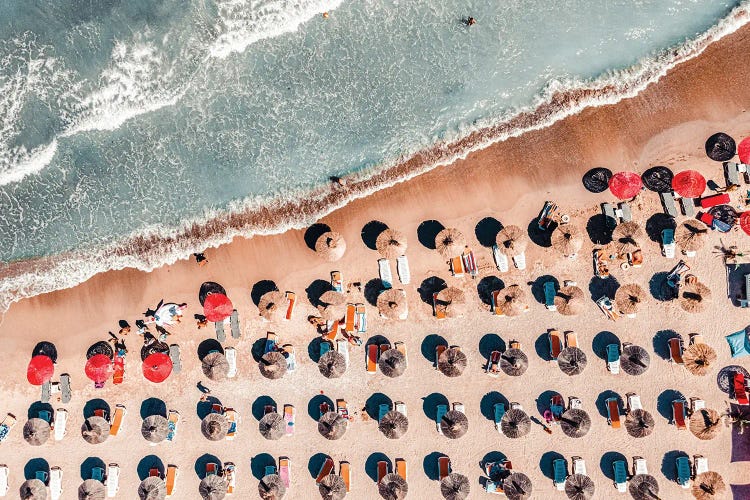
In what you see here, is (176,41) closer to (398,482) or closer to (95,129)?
(95,129)

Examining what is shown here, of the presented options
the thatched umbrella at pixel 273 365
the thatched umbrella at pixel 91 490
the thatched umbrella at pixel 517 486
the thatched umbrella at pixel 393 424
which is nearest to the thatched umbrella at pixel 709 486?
the thatched umbrella at pixel 517 486

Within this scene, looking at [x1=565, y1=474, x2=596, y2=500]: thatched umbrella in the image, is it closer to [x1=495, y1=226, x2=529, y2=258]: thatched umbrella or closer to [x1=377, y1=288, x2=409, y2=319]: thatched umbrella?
[x1=495, y1=226, x2=529, y2=258]: thatched umbrella

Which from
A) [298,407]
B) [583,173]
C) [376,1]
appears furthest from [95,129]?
[583,173]

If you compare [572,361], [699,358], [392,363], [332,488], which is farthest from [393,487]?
[699,358]

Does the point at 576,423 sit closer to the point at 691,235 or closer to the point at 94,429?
the point at 691,235

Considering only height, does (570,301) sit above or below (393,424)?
above

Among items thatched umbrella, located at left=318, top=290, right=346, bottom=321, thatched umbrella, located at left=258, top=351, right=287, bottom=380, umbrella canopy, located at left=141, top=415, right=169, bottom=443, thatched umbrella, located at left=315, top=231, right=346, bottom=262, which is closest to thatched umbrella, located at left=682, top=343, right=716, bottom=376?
thatched umbrella, located at left=318, top=290, right=346, bottom=321

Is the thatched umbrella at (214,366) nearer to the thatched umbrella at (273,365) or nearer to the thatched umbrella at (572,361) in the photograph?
the thatched umbrella at (273,365)
